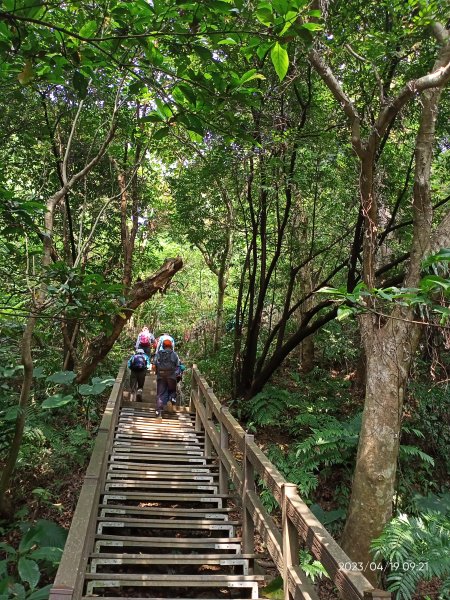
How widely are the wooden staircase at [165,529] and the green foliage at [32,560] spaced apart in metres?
0.38

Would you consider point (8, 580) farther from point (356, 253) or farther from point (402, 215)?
point (402, 215)

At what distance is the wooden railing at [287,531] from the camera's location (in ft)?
7.17

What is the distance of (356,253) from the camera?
7375 millimetres

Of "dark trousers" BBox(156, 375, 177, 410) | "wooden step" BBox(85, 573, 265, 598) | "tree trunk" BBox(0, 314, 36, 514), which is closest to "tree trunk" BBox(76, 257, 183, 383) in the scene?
"dark trousers" BBox(156, 375, 177, 410)

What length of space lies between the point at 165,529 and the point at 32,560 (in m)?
1.43

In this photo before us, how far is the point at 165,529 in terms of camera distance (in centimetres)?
498

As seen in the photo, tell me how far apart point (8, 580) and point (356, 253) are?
6.18 m

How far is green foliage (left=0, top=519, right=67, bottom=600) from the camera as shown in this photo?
3389mm

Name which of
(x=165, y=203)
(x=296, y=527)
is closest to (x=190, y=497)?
(x=296, y=527)

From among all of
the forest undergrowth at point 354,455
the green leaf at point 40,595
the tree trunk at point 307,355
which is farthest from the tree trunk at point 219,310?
the green leaf at point 40,595

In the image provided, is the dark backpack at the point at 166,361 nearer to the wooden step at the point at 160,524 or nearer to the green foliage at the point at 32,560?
the green foliage at the point at 32,560

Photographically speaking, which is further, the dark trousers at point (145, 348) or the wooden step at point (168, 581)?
the dark trousers at point (145, 348)

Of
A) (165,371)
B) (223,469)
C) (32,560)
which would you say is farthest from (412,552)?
(165,371)

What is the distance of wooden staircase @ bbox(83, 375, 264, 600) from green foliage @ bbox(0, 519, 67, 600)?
1.24ft
